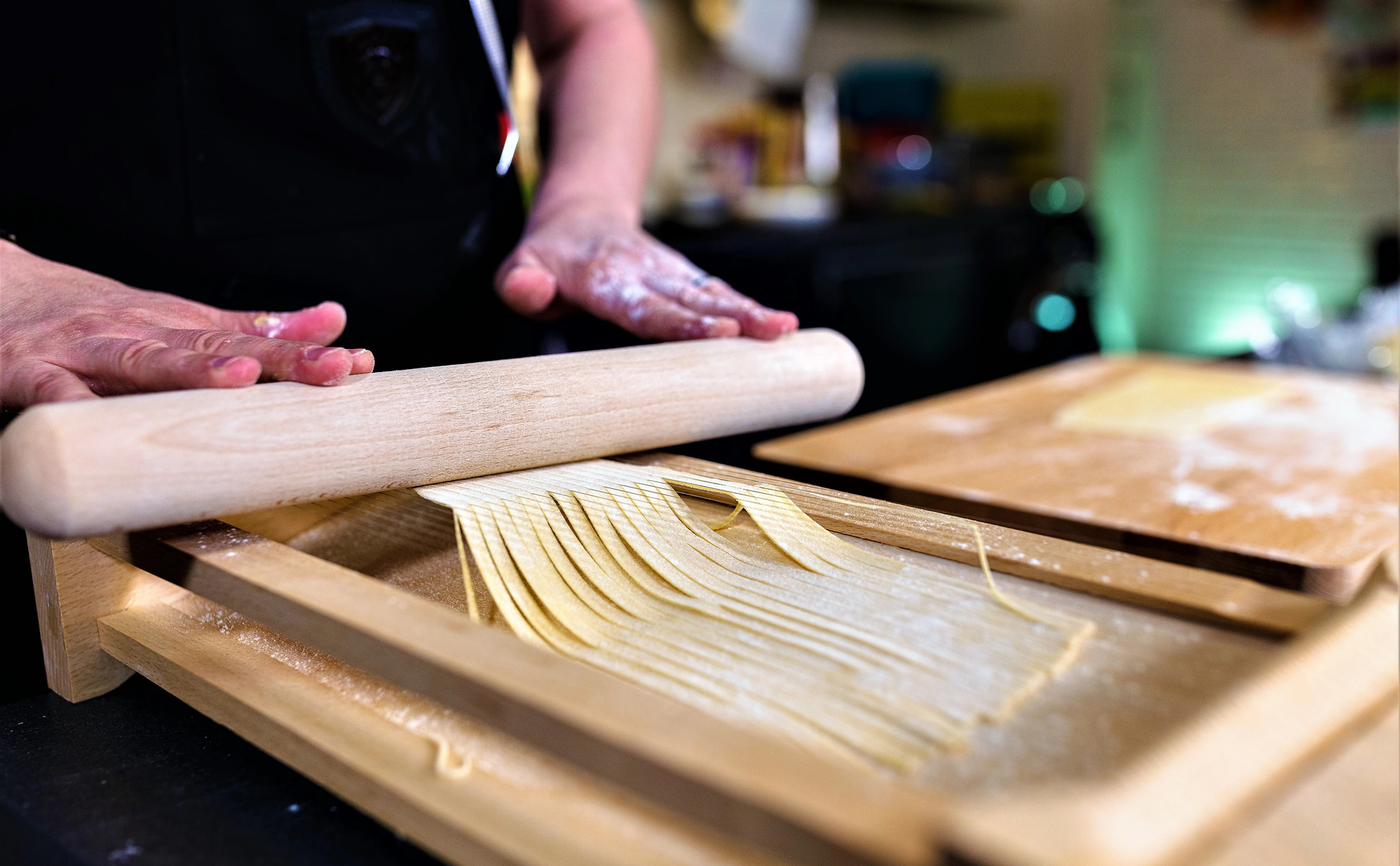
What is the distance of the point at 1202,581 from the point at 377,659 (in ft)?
1.37

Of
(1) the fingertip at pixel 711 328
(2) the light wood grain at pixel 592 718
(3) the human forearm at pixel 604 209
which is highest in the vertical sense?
Result: (3) the human forearm at pixel 604 209

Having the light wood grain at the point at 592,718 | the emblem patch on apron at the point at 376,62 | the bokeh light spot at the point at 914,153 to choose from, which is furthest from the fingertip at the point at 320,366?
the bokeh light spot at the point at 914,153

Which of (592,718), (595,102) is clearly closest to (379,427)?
(592,718)

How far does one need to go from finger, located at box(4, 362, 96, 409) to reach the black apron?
1.08 ft

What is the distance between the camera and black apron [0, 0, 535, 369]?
93 centimetres

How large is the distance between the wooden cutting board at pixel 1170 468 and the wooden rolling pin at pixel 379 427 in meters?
0.30

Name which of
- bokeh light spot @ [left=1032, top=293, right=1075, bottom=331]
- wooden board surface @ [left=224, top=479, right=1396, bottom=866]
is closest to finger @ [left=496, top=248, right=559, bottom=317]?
wooden board surface @ [left=224, top=479, right=1396, bottom=866]

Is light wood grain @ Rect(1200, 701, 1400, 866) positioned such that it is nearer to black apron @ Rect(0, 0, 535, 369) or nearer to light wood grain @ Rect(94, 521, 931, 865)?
light wood grain @ Rect(94, 521, 931, 865)

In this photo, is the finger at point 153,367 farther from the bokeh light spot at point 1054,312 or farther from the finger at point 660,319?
the bokeh light spot at point 1054,312

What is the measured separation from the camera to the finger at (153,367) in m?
0.60

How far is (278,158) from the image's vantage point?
3.44ft

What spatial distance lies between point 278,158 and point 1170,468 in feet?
3.32

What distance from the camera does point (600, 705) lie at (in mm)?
397

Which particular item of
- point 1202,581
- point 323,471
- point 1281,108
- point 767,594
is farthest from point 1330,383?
point 1281,108
